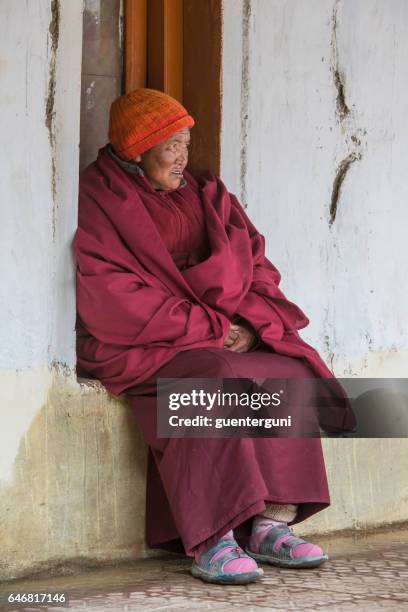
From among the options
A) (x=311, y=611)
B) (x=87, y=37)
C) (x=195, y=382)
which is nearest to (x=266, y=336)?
(x=195, y=382)

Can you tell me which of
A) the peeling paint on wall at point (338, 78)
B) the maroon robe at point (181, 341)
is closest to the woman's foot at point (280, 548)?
the maroon robe at point (181, 341)

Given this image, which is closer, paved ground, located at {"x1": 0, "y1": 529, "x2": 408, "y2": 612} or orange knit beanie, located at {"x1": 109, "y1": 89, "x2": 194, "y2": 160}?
paved ground, located at {"x1": 0, "y1": 529, "x2": 408, "y2": 612}

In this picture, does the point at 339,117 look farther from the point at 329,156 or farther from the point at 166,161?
the point at 166,161

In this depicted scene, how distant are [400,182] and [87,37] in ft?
4.36

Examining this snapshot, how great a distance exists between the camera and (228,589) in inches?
132

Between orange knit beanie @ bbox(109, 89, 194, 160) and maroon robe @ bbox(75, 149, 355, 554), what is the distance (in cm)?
9

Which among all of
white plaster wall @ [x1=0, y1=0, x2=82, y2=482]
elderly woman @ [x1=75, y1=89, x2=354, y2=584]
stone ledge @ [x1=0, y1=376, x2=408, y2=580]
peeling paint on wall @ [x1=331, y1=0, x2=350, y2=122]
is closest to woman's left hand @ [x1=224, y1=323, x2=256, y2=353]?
elderly woman @ [x1=75, y1=89, x2=354, y2=584]

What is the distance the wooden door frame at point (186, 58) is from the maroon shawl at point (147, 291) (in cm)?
Result: 40

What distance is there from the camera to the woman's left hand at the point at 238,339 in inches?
149

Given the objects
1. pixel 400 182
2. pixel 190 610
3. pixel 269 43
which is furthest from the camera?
pixel 400 182

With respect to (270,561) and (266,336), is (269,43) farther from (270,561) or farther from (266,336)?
(270,561)

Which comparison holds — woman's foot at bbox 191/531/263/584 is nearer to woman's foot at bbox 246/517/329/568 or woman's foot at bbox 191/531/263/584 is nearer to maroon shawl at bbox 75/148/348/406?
woman's foot at bbox 246/517/329/568

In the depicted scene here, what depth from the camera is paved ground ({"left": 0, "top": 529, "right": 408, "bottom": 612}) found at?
10.4ft

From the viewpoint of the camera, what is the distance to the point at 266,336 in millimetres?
3807
